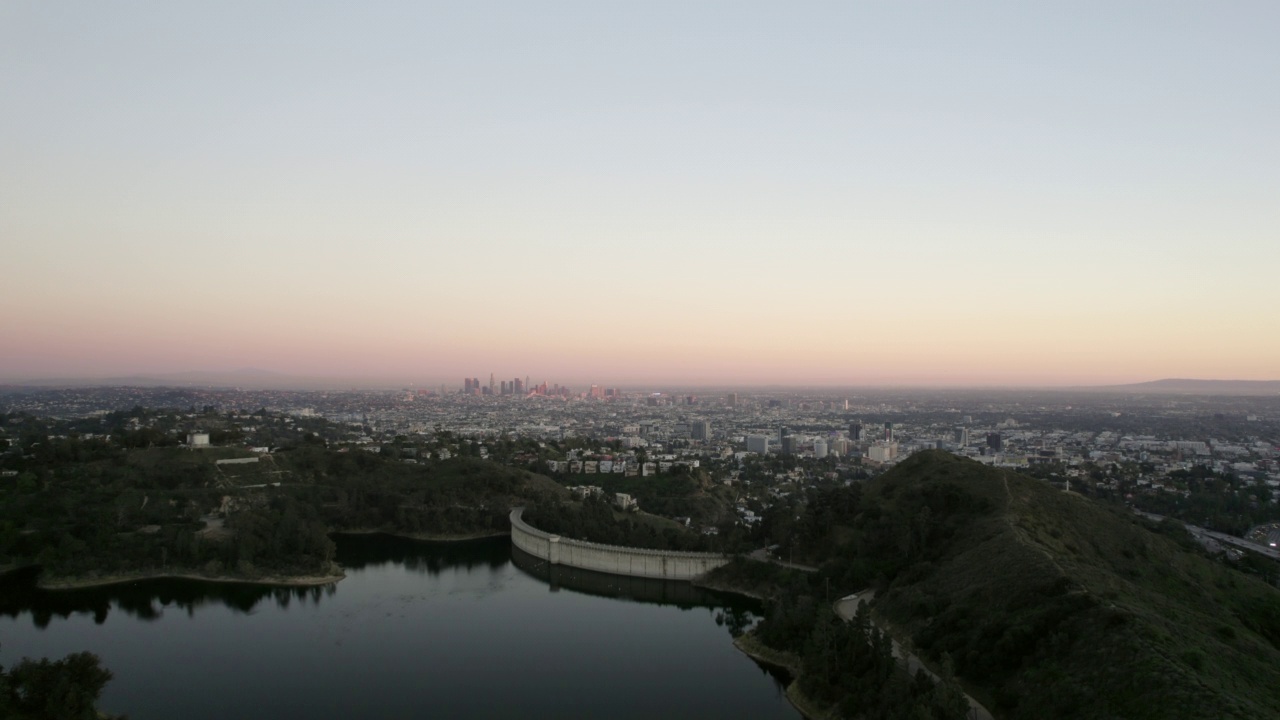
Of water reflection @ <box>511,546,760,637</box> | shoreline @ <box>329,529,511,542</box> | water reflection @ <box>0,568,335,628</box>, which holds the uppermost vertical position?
water reflection @ <box>0,568,335,628</box>

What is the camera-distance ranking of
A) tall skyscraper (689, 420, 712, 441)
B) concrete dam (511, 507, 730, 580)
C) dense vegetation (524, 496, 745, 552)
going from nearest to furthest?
concrete dam (511, 507, 730, 580)
dense vegetation (524, 496, 745, 552)
tall skyscraper (689, 420, 712, 441)

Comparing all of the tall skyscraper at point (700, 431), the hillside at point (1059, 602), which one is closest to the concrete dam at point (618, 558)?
the hillside at point (1059, 602)

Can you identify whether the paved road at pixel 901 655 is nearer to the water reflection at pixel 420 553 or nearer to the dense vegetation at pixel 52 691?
the water reflection at pixel 420 553

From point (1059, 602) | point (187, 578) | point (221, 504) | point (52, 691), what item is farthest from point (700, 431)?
point (52, 691)

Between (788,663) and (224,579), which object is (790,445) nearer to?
(224,579)

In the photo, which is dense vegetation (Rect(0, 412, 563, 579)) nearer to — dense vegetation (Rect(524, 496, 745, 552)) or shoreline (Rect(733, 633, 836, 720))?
dense vegetation (Rect(524, 496, 745, 552))

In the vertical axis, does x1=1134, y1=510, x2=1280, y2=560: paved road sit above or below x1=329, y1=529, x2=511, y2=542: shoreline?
above

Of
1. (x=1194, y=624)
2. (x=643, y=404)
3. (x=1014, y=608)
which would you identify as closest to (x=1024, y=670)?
(x=1014, y=608)

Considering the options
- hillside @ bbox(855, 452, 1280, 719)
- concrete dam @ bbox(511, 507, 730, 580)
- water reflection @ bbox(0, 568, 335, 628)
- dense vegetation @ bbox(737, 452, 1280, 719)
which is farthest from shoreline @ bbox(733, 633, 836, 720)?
water reflection @ bbox(0, 568, 335, 628)

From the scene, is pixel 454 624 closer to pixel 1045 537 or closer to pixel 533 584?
pixel 533 584
